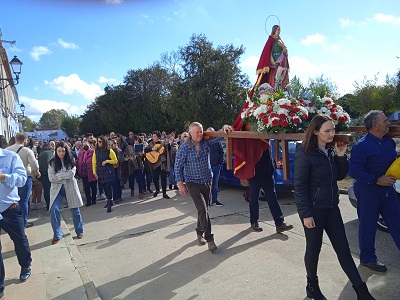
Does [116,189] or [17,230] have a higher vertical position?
[17,230]

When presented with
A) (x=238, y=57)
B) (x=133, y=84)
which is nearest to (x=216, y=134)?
(x=238, y=57)

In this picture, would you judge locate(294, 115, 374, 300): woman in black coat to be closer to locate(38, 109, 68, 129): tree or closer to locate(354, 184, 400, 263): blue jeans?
locate(354, 184, 400, 263): blue jeans

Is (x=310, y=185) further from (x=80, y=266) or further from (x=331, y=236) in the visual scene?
(x=80, y=266)

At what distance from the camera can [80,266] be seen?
16.2 feet

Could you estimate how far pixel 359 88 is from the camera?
3061 centimetres

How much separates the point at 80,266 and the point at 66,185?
163 centimetres

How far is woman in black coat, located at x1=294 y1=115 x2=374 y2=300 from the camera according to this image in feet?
10.8

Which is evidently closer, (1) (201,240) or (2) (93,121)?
(1) (201,240)

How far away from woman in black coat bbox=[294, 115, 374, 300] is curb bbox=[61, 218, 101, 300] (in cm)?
248

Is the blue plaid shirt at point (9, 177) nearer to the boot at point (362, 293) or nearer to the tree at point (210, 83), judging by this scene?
the boot at point (362, 293)

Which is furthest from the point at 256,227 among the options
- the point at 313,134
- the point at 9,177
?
the point at 9,177

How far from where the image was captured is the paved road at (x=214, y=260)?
3889 millimetres

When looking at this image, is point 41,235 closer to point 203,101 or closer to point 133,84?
point 203,101

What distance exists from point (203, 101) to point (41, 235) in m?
12.4
